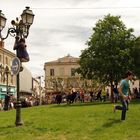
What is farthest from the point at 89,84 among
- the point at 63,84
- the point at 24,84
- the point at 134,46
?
the point at 134,46

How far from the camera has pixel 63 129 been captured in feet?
53.9

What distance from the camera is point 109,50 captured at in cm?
5731

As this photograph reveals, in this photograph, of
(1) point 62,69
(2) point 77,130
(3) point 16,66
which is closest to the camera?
(2) point 77,130

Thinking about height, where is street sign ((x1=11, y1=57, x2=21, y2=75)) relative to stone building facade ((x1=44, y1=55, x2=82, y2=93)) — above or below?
below

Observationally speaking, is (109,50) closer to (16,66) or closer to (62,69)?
(16,66)

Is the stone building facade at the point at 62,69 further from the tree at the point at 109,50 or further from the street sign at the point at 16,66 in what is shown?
the street sign at the point at 16,66

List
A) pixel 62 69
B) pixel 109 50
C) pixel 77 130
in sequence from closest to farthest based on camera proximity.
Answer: pixel 77 130 < pixel 109 50 < pixel 62 69

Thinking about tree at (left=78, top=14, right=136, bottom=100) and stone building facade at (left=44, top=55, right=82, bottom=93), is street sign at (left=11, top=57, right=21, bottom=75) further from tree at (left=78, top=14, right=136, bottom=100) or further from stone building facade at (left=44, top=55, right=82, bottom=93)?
stone building facade at (left=44, top=55, right=82, bottom=93)

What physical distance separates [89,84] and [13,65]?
111 meters

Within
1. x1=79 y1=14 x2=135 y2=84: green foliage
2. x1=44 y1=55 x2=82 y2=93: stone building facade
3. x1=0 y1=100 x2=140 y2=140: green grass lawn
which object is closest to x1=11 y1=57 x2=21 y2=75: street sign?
x1=0 y1=100 x2=140 y2=140: green grass lawn

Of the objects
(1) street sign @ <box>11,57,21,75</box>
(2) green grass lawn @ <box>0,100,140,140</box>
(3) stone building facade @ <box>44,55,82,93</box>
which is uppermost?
(3) stone building facade @ <box>44,55,82,93</box>

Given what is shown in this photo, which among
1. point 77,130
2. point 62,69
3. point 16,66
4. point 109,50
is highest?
point 62,69

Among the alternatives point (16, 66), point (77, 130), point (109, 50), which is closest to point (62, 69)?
point (109, 50)

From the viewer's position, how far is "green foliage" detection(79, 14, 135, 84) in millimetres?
56844
